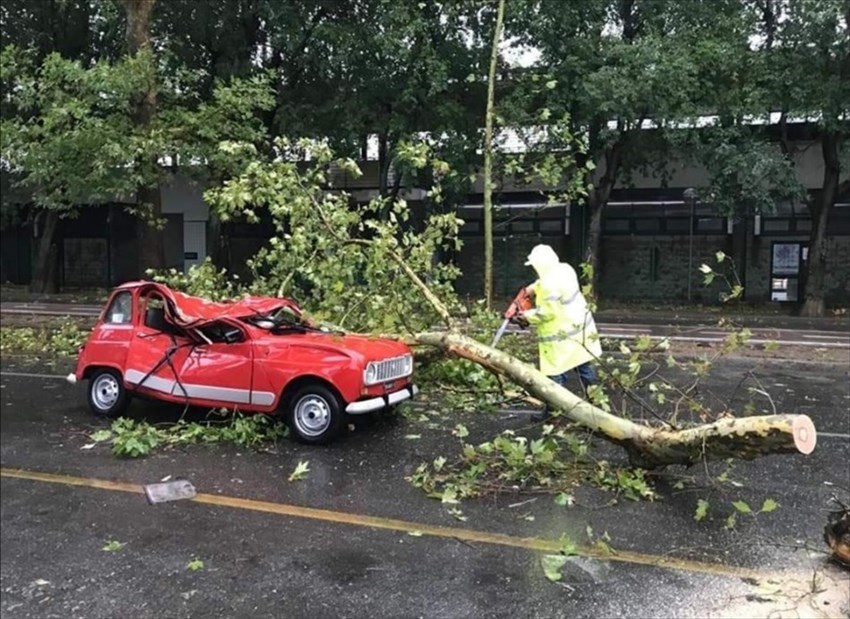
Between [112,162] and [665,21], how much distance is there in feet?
42.4

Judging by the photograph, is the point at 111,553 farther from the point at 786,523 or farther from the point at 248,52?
the point at 248,52

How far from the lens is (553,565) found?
427cm

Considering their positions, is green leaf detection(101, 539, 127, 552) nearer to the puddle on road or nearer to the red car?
the red car

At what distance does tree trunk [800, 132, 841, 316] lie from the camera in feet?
62.9

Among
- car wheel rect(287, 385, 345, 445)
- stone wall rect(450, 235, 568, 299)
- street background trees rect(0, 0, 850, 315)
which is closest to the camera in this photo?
car wheel rect(287, 385, 345, 445)

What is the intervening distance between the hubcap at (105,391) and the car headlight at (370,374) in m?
2.76

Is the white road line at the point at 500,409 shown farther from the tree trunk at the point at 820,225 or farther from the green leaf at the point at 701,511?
the tree trunk at the point at 820,225

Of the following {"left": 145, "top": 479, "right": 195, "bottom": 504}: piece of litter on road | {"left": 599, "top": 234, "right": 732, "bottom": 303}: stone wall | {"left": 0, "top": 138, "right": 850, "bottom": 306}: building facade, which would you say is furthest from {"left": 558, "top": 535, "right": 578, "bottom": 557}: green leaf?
{"left": 599, "top": 234, "right": 732, "bottom": 303}: stone wall

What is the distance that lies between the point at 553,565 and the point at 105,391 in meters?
5.28

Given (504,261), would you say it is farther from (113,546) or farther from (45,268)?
(113,546)

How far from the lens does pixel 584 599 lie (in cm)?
388

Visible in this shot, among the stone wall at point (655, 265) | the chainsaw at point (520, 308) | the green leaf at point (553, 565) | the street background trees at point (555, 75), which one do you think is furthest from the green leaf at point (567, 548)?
the stone wall at point (655, 265)

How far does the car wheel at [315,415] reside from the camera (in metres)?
6.61

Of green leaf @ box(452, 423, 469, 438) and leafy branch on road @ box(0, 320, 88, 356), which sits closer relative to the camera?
green leaf @ box(452, 423, 469, 438)
